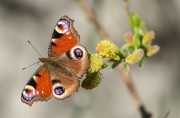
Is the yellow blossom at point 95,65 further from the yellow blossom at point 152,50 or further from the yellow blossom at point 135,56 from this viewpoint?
the yellow blossom at point 152,50

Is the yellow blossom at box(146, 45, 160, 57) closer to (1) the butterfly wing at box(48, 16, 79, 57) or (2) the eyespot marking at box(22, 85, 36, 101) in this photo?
(1) the butterfly wing at box(48, 16, 79, 57)

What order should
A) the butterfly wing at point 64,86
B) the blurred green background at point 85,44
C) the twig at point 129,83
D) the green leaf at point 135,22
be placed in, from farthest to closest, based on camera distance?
the blurred green background at point 85,44 < the green leaf at point 135,22 < the twig at point 129,83 < the butterfly wing at point 64,86

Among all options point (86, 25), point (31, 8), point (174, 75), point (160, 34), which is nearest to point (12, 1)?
point (31, 8)

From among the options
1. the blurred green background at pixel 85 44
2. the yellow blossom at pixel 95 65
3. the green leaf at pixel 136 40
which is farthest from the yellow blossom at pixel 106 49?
the blurred green background at pixel 85 44

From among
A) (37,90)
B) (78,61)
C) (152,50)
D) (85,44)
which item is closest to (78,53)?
(78,61)

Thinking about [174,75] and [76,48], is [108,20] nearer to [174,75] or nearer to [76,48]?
[174,75]
